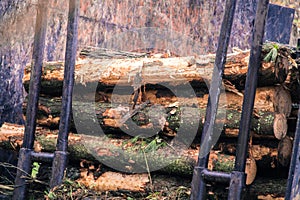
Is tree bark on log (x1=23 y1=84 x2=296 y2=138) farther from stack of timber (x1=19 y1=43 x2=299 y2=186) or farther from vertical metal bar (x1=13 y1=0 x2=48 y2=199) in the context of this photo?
vertical metal bar (x1=13 y1=0 x2=48 y2=199)

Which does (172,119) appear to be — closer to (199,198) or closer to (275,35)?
(199,198)

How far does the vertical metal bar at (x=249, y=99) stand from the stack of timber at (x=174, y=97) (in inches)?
10.6

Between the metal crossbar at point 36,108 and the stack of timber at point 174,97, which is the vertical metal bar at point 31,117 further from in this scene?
the stack of timber at point 174,97

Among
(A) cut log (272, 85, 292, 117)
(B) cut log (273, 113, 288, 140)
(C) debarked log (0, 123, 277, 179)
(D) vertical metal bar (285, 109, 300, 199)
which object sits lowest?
(C) debarked log (0, 123, 277, 179)

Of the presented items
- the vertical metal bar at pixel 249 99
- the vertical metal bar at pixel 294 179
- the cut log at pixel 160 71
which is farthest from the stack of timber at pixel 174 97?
the vertical metal bar at pixel 294 179

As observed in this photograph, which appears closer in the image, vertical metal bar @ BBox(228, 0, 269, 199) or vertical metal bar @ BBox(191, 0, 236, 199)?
vertical metal bar @ BBox(228, 0, 269, 199)

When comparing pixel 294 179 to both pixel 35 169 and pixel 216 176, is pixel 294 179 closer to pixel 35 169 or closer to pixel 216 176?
pixel 216 176

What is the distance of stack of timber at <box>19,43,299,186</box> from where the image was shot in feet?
12.7

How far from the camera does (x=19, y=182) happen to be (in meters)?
4.42

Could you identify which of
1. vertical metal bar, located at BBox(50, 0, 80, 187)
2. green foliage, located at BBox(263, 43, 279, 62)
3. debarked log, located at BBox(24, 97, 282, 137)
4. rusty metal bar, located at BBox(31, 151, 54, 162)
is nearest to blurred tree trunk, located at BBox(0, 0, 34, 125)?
debarked log, located at BBox(24, 97, 282, 137)

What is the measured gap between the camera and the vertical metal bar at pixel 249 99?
3425 mm

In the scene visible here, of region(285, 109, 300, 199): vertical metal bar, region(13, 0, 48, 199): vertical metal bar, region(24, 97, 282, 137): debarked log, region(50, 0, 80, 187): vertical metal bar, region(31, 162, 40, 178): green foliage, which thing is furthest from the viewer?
region(31, 162, 40, 178): green foliage

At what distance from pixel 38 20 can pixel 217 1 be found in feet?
12.7

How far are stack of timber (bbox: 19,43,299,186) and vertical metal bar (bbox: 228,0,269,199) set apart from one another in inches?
10.6
